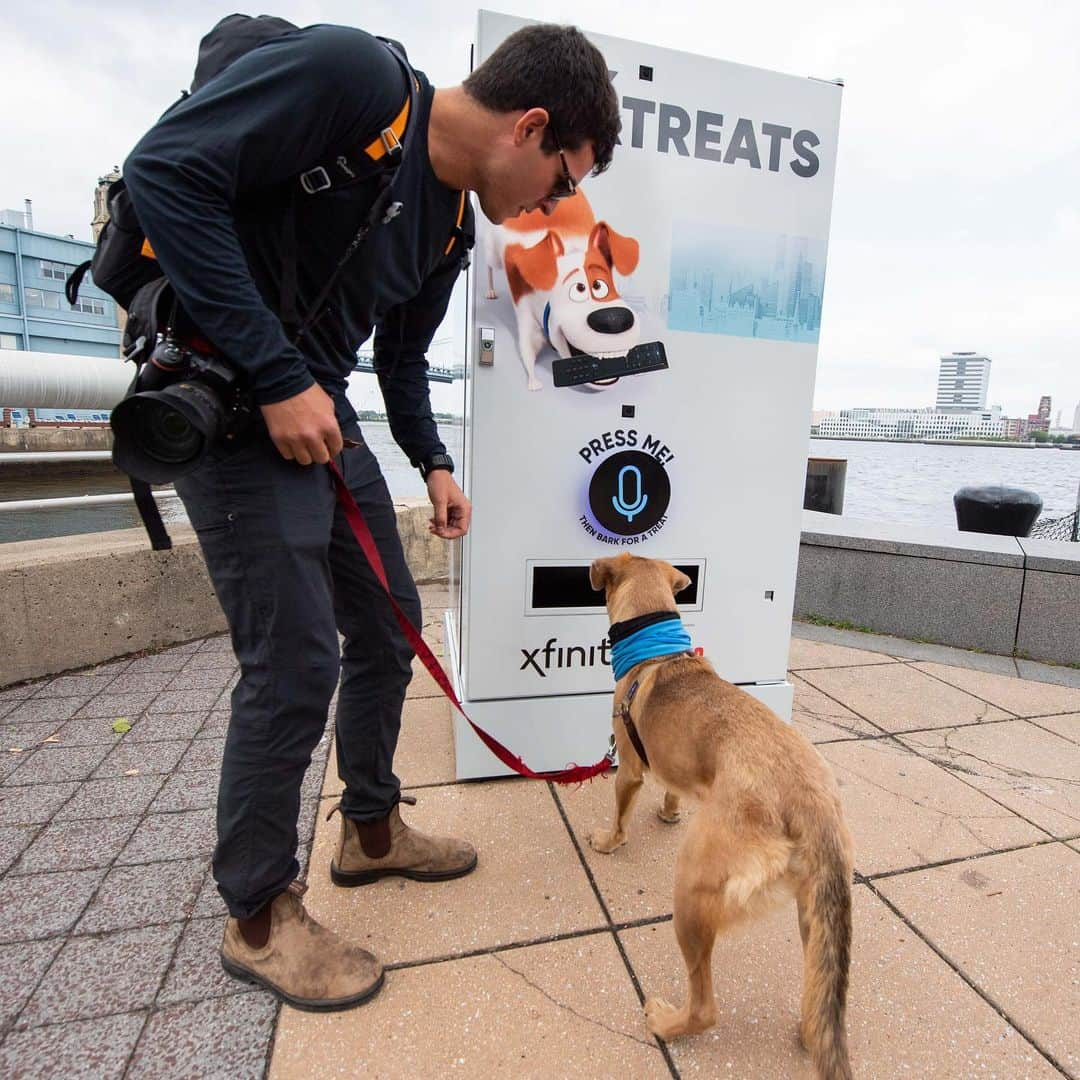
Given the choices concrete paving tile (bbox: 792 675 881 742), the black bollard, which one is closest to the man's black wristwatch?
concrete paving tile (bbox: 792 675 881 742)

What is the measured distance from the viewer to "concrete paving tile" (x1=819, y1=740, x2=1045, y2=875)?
7.14 ft

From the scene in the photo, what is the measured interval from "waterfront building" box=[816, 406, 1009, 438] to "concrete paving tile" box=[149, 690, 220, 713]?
95.9ft

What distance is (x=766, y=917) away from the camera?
138 cm

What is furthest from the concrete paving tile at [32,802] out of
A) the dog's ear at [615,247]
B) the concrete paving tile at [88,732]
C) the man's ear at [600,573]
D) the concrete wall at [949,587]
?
the concrete wall at [949,587]

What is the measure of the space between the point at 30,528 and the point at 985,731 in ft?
30.1

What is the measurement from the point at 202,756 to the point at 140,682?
3.29 feet

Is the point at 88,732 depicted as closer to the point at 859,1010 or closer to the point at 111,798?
the point at 111,798

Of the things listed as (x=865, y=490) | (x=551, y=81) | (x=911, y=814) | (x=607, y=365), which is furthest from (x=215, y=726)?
(x=865, y=490)

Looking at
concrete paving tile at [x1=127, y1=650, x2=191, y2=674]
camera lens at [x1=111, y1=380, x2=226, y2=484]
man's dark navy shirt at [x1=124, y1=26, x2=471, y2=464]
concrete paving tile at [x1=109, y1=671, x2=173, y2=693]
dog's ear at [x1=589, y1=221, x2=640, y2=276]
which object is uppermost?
dog's ear at [x1=589, y1=221, x2=640, y2=276]

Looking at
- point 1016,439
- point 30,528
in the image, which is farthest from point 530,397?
point 1016,439

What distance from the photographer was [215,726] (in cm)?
288

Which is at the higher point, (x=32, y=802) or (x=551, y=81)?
(x=551, y=81)

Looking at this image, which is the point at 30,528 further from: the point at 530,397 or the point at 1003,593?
the point at 1003,593

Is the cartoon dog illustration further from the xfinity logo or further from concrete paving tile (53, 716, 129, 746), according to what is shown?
concrete paving tile (53, 716, 129, 746)
